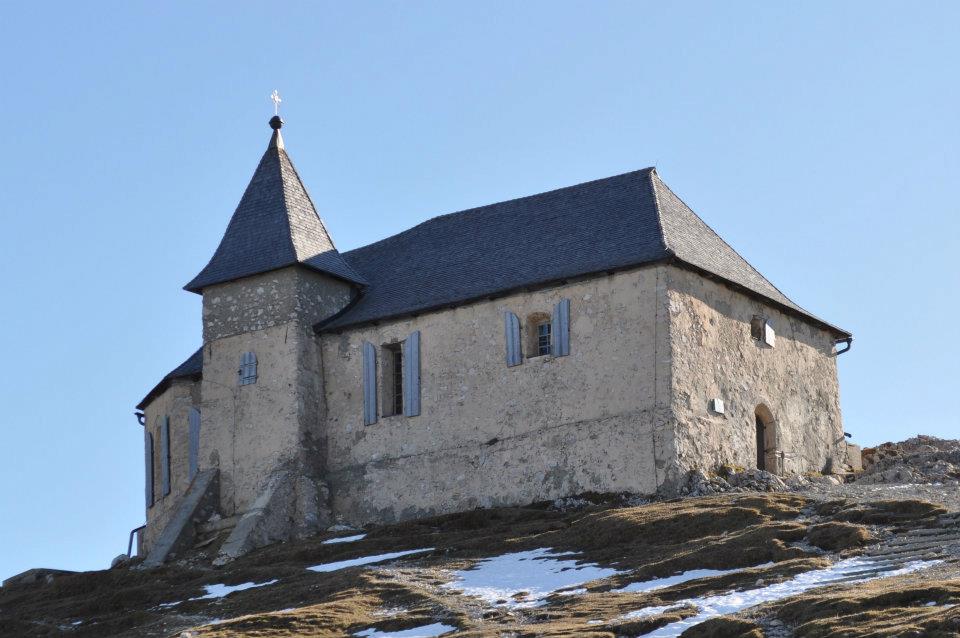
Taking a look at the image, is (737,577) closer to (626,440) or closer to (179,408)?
(626,440)

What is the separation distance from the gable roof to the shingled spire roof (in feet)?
5.49

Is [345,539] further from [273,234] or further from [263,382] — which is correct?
[273,234]

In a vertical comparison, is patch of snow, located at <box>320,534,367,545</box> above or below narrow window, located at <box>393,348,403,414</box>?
below

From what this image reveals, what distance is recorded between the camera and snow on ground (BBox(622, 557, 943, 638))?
89.4ft

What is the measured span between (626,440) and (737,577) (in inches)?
396

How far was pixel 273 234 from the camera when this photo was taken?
46.4 metres

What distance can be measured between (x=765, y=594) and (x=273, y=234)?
71.6 ft

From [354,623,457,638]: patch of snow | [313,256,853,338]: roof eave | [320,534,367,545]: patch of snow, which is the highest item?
[313,256,853,338]: roof eave

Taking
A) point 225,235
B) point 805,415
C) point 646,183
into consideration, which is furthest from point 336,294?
point 805,415

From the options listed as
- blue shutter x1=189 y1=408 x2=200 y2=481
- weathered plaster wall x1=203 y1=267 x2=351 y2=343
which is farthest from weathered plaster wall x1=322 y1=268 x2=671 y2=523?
blue shutter x1=189 y1=408 x2=200 y2=481

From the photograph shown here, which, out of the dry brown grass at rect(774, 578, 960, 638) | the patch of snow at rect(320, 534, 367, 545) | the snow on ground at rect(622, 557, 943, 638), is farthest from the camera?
the patch of snow at rect(320, 534, 367, 545)

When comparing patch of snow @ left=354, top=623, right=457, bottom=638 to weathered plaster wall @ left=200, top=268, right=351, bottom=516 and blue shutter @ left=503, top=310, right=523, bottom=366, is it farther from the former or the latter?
weathered plaster wall @ left=200, top=268, right=351, bottom=516

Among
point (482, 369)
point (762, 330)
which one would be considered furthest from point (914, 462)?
point (482, 369)

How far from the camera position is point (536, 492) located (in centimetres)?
4084
